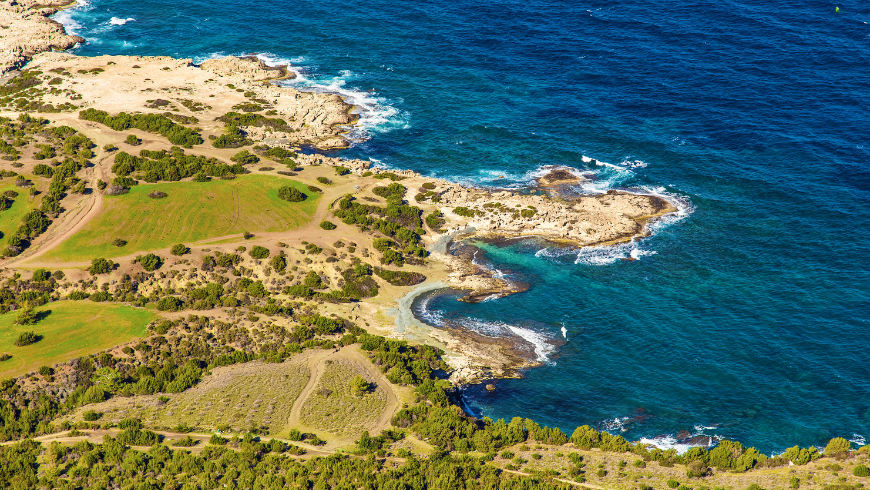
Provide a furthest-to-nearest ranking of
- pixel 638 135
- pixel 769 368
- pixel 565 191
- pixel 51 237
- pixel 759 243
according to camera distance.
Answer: pixel 638 135 < pixel 565 191 < pixel 759 243 < pixel 51 237 < pixel 769 368

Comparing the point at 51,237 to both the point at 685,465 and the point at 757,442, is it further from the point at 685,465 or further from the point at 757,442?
the point at 757,442

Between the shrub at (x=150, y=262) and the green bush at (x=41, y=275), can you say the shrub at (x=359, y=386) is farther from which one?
the green bush at (x=41, y=275)

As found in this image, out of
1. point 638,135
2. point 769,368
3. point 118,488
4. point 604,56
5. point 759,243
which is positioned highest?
point 604,56

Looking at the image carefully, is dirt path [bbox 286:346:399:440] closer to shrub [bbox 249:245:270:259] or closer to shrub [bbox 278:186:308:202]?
shrub [bbox 249:245:270:259]

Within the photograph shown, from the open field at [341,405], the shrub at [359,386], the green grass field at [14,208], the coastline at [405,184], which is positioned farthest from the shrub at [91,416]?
the green grass field at [14,208]

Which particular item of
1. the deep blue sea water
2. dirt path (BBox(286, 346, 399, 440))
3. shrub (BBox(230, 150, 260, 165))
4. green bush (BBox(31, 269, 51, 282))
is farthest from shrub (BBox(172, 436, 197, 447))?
shrub (BBox(230, 150, 260, 165))

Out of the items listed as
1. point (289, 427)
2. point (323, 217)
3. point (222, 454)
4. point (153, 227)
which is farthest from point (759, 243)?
point (153, 227)

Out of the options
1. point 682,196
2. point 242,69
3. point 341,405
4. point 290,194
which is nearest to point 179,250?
point 290,194
